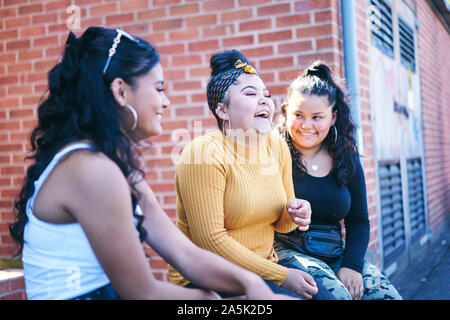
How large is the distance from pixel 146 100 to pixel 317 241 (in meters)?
1.35

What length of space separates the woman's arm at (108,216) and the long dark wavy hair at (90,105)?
10cm

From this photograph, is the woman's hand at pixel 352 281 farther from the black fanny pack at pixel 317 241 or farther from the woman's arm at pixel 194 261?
the woman's arm at pixel 194 261

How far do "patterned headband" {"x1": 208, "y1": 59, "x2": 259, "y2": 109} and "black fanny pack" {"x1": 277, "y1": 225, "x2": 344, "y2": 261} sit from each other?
0.84 metres

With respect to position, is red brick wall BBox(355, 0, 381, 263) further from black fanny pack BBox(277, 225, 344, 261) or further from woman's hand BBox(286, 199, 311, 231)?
woman's hand BBox(286, 199, 311, 231)

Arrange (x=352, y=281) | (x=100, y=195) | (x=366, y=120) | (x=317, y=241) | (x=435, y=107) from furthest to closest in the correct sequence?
(x=435, y=107) < (x=366, y=120) < (x=317, y=241) < (x=352, y=281) < (x=100, y=195)

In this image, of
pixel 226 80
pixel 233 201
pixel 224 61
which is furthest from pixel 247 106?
pixel 233 201

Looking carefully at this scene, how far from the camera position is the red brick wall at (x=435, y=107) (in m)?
7.11

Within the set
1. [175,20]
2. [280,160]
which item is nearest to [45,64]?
[175,20]

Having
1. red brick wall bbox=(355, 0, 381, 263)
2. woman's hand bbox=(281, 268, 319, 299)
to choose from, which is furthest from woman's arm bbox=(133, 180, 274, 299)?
red brick wall bbox=(355, 0, 381, 263)

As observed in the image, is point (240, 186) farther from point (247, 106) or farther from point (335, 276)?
point (335, 276)

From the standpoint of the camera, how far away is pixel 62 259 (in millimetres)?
1398

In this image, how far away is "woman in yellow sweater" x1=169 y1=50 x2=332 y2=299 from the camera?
1982 millimetres

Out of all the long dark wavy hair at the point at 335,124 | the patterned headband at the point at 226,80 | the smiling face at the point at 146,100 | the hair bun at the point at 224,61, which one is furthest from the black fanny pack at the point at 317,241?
the smiling face at the point at 146,100

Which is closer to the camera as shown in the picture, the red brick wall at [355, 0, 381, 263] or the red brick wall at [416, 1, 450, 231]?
the red brick wall at [355, 0, 381, 263]
